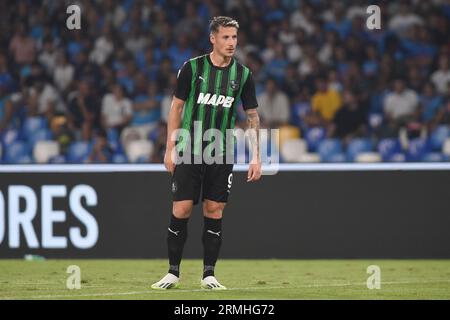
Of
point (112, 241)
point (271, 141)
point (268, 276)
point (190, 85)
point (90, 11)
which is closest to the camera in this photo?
point (190, 85)

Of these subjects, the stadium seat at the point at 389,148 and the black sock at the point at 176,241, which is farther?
the stadium seat at the point at 389,148

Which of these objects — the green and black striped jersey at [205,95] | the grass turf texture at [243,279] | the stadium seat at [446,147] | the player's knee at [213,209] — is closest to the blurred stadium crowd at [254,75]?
the stadium seat at [446,147]

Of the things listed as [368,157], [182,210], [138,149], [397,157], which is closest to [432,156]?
[397,157]

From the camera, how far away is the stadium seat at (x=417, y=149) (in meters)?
13.8

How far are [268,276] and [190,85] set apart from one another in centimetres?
258

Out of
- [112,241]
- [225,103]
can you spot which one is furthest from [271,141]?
[225,103]

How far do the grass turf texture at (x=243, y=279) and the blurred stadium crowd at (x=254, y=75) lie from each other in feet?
7.42

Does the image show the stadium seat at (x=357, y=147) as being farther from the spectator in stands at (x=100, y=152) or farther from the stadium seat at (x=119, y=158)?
the spectator in stands at (x=100, y=152)

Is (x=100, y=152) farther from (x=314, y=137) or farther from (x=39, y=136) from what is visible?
(x=314, y=137)

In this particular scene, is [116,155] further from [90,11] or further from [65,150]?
[90,11]

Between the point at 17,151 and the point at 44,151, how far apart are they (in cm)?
57

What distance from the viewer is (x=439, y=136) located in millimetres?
14047

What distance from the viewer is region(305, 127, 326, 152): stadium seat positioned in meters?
14.3

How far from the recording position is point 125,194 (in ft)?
41.6
